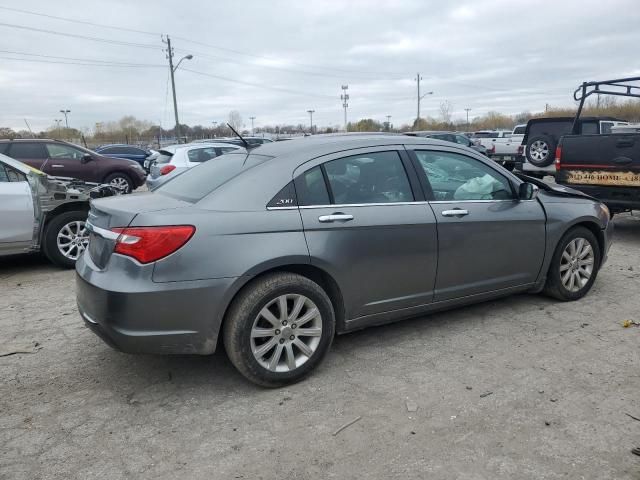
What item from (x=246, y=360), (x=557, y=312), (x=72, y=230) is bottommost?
(x=557, y=312)

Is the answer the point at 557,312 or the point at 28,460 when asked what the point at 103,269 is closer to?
the point at 28,460

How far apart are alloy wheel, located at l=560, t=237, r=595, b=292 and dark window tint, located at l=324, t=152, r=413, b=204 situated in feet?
6.30

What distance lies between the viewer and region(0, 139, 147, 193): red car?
11766 millimetres

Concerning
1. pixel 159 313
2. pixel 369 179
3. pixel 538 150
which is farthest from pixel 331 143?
pixel 538 150

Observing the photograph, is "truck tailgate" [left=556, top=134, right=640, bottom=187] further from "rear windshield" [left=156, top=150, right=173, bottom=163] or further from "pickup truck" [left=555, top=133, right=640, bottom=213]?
"rear windshield" [left=156, top=150, right=173, bottom=163]

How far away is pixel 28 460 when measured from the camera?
2723 millimetres

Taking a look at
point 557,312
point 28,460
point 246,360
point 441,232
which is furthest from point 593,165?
point 28,460

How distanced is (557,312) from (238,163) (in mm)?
3113

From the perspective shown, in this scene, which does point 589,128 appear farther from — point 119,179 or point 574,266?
point 119,179

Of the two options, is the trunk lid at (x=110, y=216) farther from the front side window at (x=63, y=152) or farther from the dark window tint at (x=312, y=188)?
the front side window at (x=63, y=152)

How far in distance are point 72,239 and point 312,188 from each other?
13.9 ft

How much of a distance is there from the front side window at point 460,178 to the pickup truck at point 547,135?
779 centimetres

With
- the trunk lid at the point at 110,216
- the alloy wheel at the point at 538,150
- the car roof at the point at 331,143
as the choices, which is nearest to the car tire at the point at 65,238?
the trunk lid at the point at 110,216

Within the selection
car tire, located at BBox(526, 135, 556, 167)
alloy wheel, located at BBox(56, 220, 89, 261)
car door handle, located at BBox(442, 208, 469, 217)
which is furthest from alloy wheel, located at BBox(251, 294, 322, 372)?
car tire, located at BBox(526, 135, 556, 167)
